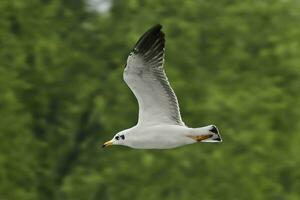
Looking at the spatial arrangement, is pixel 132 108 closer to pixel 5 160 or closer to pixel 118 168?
pixel 118 168

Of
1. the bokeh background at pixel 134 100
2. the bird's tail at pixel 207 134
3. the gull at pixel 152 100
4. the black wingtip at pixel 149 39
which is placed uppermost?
the bokeh background at pixel 134 100

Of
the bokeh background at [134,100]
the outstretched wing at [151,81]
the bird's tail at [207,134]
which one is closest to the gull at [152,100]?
the outstretched wing at [151,81]

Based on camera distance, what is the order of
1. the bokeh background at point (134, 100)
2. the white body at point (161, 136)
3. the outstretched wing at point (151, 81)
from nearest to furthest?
the white body at point (161, 136), the outstretched wing at point (151, 81), the bokeh background at point (134, 100)

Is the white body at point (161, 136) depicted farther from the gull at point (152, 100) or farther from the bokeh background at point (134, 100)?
the bokeh background at point (134, 100)

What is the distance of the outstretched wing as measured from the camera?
10211 millimetres

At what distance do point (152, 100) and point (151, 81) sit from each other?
8.8 inches

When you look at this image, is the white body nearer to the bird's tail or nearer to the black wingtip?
the bird's tail

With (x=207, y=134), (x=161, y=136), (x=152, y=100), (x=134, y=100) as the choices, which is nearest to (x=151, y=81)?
(x=152, y=100)

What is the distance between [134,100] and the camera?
2047 centimetres

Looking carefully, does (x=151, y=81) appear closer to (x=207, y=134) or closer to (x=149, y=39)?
(x=149, y=39)

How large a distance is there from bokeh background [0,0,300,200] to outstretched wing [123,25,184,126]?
344 inches

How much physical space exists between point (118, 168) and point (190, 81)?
8.37ft

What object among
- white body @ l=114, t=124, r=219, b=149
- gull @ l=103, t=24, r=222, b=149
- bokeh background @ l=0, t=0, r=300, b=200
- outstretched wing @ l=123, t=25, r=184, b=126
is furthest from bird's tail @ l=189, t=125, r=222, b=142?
bokeh background @ l=0, t=0, r=300, b=200

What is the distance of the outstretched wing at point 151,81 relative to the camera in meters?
10.2
